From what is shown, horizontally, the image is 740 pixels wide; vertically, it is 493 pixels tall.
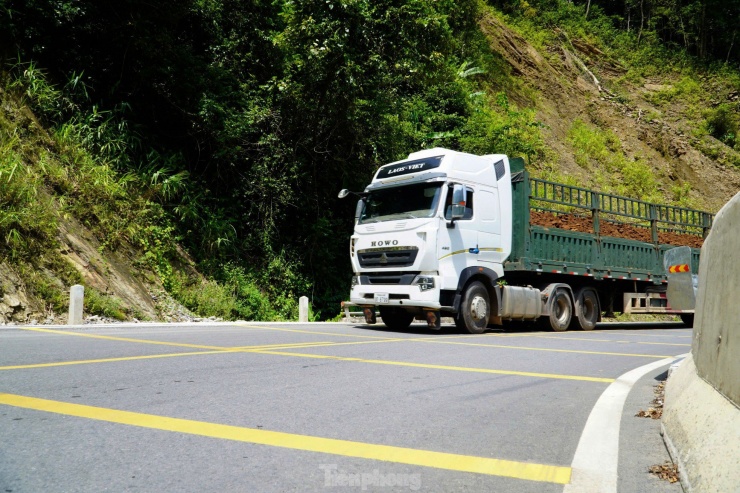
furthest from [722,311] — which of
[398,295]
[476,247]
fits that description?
[476,247]

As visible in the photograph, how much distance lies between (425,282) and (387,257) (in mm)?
978

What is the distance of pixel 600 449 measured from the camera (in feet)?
12.2

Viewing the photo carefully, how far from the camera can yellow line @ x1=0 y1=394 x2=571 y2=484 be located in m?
3.27

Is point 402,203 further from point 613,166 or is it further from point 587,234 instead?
point 613,166

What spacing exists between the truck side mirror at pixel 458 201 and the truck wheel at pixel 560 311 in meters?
3.79

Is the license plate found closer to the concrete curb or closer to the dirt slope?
the concrete curb

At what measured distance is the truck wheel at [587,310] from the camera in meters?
14.7

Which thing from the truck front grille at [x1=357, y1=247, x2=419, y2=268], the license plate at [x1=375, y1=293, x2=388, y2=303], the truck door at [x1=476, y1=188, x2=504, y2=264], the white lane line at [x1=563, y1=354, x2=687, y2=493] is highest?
the truck door at [x1=476, y1=188, x2=504, y2=264]

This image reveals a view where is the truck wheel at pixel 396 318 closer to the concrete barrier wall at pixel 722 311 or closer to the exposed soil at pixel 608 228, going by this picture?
the exposed soil at pixel 608 228

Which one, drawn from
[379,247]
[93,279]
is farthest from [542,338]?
[93,279]

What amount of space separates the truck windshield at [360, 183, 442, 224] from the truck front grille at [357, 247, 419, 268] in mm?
649

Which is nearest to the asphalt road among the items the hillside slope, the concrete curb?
the concrete curb

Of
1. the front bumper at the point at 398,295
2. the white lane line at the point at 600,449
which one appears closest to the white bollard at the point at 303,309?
the front bumper at the point at 398,295

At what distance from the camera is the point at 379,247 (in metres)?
11.9
